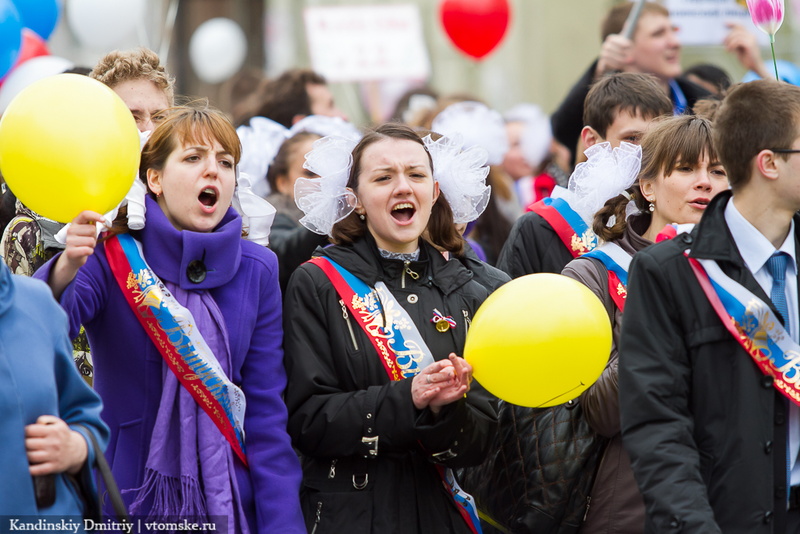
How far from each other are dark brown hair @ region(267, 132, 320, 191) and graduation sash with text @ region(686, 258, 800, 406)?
3.53m

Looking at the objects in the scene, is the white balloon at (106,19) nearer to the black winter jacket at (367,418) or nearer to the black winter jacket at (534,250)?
the black winter jacket at (534,250)

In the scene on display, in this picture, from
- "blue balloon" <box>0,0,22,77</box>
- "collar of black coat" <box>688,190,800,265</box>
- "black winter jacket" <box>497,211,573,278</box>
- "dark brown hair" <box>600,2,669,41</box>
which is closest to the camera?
"collar of black coat" <box>688,190,800,265</box>

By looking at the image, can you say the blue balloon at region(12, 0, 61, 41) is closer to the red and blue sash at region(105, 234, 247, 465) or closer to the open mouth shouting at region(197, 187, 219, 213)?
the open mouth shouting at region(197, 187, 219, 213)

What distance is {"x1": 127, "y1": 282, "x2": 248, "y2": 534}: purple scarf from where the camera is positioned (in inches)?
152

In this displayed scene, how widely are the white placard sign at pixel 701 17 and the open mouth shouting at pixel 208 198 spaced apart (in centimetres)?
459

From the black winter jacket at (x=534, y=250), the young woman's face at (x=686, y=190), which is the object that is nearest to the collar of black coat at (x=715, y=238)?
the young woman's face at (x=686, y=190)

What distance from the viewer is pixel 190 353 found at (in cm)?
391

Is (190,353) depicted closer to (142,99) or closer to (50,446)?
(50,446)

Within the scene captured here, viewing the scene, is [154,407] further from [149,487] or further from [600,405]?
[600,405]

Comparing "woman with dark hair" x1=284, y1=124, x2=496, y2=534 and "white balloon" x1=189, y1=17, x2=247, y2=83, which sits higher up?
"white balloon" x1=189, y1=17, x2=247, y2=83

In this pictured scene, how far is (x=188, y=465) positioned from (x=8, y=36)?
3.37m

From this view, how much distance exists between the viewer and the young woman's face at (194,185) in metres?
4.14

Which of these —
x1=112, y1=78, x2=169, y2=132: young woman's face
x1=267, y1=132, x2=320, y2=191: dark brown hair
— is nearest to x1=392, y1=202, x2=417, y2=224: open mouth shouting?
x1=112, y1=78, x2=169, y2=132: young woman's face

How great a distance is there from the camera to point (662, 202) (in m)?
4.56
